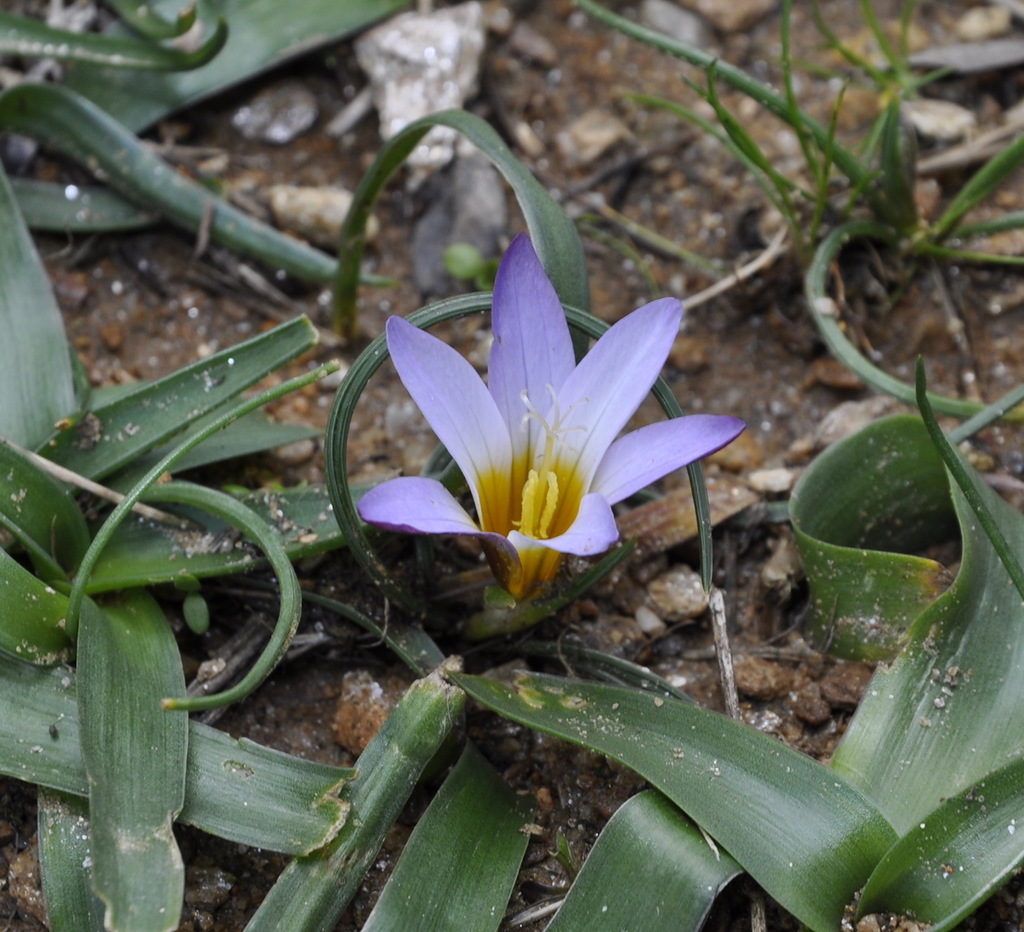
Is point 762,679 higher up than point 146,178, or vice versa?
point 146,178

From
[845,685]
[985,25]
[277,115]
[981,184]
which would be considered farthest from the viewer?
[985,25]

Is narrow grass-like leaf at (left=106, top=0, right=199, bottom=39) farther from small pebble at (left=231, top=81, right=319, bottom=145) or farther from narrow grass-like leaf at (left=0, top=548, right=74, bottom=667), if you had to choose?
narrow grass-like leaf at (left=0, top=548, right=74, bottom=667)

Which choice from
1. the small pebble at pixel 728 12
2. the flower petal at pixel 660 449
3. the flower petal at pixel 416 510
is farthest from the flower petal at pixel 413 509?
the small pebble at pixel 728 12

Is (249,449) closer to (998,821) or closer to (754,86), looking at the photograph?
(754,86)

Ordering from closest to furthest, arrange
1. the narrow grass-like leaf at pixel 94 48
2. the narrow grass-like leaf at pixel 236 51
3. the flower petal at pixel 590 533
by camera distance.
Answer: the flower petal at pixel 590 533
the narrow grass-like leaf at pixel 94 48
the narrow grass-like leaf at pixel 236 51

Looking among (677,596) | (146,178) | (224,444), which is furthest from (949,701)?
(146,178)

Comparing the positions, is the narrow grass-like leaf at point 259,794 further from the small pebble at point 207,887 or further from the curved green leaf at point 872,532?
the curved green leaf at point 872,532

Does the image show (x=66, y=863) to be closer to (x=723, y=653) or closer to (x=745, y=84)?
(x=723, y=653)
